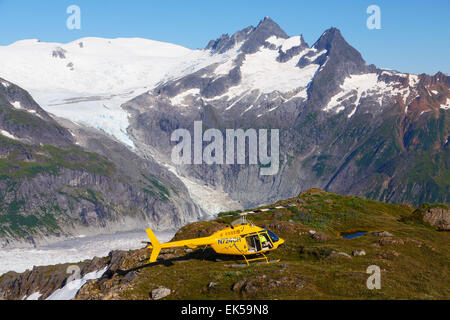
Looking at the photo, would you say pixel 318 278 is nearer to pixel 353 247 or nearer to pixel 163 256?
pixel 353 247

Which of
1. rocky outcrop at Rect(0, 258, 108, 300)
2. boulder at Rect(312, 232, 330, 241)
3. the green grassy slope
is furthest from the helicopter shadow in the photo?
rocky outcrop at Rect(0, 258, 108, 300)

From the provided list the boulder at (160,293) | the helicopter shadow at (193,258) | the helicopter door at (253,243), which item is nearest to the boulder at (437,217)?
the helicopter door at (253,243)

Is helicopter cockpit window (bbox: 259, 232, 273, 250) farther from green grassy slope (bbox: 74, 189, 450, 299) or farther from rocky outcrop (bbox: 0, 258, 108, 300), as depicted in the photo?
rocky outcrop (bbox: 0, 258, 108, 300)

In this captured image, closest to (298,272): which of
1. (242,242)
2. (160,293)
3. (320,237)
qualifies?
(242,242)

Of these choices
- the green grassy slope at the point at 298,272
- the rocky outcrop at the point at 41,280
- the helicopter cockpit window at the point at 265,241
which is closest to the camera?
the green grassy slope at the point at 298,272

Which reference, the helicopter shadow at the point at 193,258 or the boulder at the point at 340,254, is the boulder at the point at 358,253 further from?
the helicopter shadow at the point at 193,258

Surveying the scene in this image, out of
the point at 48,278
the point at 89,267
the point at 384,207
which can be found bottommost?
the point at 48,278

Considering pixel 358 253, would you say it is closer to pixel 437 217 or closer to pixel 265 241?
pixel 265 241
